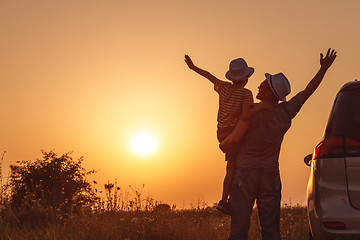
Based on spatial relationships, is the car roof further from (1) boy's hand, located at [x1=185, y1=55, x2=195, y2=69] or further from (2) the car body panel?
(1) boy's hand, located at [x1=185, y1=55, x2=195, y2=69]

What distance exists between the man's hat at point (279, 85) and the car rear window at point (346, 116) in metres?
0.64

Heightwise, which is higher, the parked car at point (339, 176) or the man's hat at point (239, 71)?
the man's hat at point (239, 71)

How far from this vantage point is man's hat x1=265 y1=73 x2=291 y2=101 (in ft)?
19.1

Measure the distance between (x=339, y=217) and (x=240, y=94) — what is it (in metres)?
1.83

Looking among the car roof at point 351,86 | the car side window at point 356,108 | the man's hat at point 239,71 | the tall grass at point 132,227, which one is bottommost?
the tall grass at point 132,227

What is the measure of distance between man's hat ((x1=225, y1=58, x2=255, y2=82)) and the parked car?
128cm

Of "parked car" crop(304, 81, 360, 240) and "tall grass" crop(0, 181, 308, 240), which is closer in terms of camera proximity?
"parked car" crop(304, 81, 360, 240)

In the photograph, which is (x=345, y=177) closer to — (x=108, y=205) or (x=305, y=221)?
(x=108, y=205)

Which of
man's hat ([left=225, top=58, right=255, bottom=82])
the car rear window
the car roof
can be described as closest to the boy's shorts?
man's hat ([left=225, top=58, right=255, bottom=82])

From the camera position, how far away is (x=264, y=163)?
19.0 feet

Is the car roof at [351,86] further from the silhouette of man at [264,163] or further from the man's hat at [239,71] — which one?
the man's hat at [239,71]

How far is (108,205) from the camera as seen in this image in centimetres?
979

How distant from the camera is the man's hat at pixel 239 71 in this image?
6.29 metres

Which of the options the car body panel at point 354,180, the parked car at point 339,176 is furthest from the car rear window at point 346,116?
the car body panel at point 354,180
